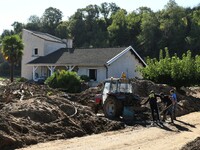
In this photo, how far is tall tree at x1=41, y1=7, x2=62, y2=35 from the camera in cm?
10719

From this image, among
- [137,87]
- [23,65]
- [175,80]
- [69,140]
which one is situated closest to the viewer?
[69,140]

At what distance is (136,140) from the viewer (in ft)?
47.6

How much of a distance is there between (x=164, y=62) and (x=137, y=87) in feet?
15.9

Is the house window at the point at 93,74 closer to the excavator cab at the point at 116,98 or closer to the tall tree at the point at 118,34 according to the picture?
the excavator cab at the point at 116,98

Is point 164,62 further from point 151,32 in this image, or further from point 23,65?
point 151,32

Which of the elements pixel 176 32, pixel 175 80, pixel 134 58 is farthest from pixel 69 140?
pixel 176 32

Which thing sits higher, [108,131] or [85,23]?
[85,23]

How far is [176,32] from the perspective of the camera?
78.5m

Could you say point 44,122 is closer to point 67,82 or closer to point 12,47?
point 67,82

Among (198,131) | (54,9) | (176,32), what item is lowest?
(198,131)

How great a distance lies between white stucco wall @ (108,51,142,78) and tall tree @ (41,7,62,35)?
62262mm

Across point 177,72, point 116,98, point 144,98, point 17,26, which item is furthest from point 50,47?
point 17,26

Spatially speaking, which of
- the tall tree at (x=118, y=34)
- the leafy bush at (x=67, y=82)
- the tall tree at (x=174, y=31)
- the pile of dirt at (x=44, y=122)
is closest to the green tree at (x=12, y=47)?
the leafy bush at (x=67, y=82)

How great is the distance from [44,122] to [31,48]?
124 feet
